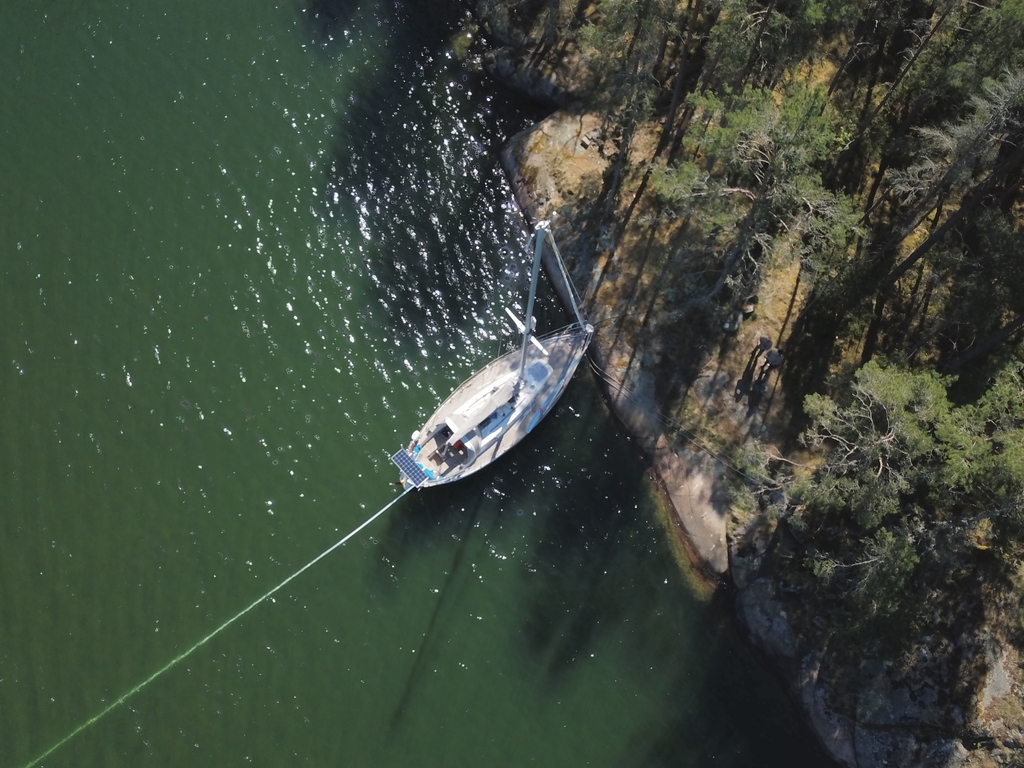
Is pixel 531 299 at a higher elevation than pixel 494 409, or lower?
higher

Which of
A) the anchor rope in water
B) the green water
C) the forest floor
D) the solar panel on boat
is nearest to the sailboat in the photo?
the solar panel on boat

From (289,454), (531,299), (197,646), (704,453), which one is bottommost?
(704,453)

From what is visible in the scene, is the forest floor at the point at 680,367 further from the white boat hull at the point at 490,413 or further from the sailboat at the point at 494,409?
the white boat hull at the point at 490,413

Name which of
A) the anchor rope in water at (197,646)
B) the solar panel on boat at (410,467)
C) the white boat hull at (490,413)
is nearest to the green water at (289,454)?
the anchor rope in water at (197,646)

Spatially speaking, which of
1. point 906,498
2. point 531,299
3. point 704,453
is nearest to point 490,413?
point 531,299

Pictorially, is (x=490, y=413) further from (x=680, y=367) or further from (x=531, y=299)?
(x=680, y=367)

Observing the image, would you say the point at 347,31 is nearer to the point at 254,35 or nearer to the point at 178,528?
the point at 254,35

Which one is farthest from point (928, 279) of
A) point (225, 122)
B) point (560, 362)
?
point (225, 122)
